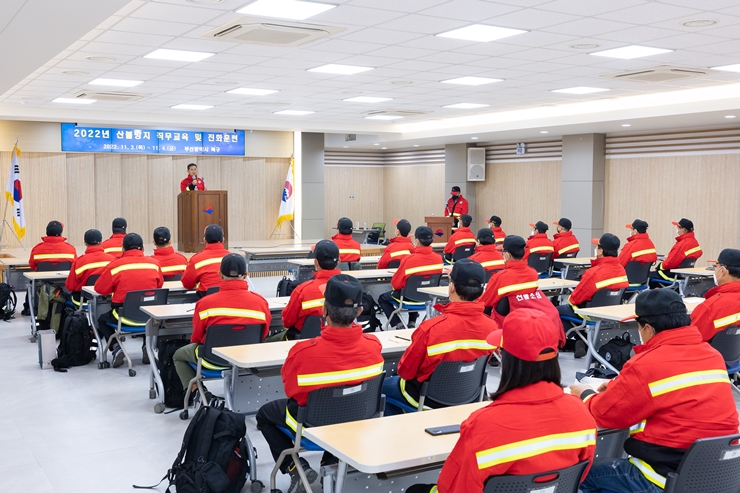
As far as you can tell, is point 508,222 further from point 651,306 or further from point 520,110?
point 651,306

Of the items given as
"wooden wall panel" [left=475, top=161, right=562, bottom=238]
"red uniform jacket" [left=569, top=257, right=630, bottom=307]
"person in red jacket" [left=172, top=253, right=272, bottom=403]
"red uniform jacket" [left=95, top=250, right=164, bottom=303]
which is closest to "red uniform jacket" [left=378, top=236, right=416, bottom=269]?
"red uniform jacket" [left=569, top=257, right=630, bottom=307]

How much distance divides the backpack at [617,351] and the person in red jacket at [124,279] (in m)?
4.16

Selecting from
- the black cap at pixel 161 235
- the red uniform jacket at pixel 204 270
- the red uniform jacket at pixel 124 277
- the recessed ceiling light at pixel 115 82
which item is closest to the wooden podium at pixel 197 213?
the recessed ceiling light at pixel 115 82

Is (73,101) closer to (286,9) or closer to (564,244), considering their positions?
(286,9)

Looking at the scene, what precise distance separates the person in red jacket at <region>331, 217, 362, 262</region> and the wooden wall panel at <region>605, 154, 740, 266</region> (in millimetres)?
7540

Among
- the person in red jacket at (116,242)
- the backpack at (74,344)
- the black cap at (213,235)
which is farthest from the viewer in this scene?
the person in red jacket at (116,242)

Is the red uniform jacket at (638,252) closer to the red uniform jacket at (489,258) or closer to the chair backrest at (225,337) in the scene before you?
the red uniform jacket at (489,258)

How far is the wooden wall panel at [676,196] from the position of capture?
13.3 metres

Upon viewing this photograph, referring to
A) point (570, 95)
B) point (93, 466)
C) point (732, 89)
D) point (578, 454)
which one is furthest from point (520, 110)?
point (578, 454)

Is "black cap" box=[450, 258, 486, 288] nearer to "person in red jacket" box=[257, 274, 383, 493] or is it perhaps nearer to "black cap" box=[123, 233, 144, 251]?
"person in red jacket" box=[257, 274, 383, 493]

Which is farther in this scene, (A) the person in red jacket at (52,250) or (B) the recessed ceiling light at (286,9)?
(A) the person in red jacket at (52,250)

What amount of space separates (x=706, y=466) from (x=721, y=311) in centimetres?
260

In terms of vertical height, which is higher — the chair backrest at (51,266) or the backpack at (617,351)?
the chair backrest at (51,266)

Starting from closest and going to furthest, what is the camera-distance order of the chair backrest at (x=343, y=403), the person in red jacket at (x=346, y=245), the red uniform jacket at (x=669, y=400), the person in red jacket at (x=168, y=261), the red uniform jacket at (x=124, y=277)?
the red uniform jacket at (x=669, y=400)
the chair backrest at (x=343, y=403)
the red uniform jacket at (x=124, y=277)
the person in red jacket at (x=168, y=261)
the person in red jacket at (x=346, y=245)
